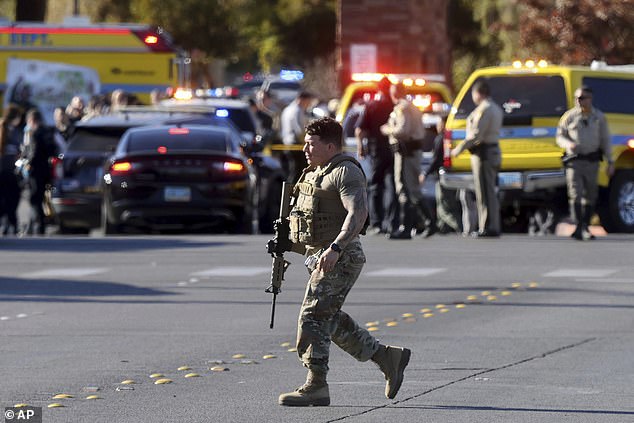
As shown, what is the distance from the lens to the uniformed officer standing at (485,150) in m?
21.5

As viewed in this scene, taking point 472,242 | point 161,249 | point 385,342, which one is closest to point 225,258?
point 161,249

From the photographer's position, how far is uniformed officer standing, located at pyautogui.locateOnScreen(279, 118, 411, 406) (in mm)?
9547

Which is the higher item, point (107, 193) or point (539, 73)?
point (539, 73)

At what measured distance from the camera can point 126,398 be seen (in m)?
9.91

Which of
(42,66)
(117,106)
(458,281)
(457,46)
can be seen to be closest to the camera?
Result: (458,281)

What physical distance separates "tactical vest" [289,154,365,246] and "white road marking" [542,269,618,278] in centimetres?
Answer: 801

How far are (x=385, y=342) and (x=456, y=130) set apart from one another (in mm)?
10693

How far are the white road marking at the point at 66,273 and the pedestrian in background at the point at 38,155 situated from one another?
651cm

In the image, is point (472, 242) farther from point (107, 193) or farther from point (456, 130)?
point (107, 193)

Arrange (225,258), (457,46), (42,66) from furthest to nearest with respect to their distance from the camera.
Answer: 1. (457,46)
2. (42,66)
3. (225,258)

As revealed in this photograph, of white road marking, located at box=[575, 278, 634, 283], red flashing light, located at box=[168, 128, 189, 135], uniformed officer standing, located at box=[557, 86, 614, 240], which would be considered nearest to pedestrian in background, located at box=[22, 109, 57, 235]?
red flashing light, located at box=[168, 128, 189, 135]

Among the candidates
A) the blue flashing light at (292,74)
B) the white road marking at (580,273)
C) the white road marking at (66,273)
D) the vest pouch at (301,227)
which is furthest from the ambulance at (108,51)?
the vest pouch at (301,227)

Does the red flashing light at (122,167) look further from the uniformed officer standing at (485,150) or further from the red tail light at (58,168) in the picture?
the uniformed officer standing at (485,150)

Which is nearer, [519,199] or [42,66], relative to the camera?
[519,199]
